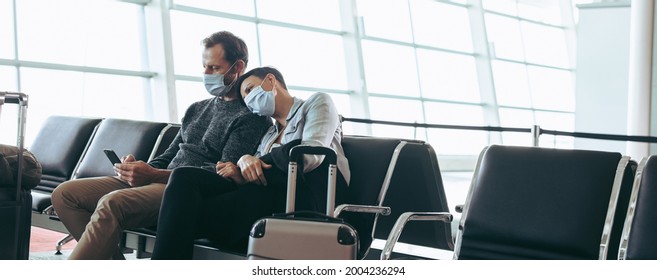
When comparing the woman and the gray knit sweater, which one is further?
the gray knit sweater

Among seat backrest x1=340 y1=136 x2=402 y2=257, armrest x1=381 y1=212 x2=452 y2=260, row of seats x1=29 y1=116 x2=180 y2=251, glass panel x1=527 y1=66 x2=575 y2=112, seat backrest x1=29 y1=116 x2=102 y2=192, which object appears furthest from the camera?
glass panel x1=527 y1=66 x2=575 y2=112

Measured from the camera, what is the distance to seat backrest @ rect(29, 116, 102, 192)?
162 inches

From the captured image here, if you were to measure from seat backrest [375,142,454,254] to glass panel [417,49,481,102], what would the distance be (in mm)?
8732

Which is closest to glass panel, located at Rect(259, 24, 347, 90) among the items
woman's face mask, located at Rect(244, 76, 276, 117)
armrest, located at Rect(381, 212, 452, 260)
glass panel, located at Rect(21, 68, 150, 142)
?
glass panel, located at Rect(21, 68, 150, 142)

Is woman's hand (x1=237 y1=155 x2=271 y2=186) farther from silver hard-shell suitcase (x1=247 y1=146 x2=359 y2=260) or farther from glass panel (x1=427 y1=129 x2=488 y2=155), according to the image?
glass panel (x1=427 y1=129 x2=488 y2=155)

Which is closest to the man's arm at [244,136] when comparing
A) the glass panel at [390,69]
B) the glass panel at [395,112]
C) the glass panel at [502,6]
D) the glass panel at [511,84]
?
the glass panel at [390,69]

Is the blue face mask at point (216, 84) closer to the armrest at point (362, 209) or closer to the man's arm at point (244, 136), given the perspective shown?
the man's arm at point (244, 136)

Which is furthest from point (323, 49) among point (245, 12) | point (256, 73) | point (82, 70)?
point (256, 73)

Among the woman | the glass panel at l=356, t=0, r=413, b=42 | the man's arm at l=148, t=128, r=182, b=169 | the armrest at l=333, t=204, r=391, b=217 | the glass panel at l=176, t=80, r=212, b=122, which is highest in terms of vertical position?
the glass panel at l=356, t=0, r=413, b=42

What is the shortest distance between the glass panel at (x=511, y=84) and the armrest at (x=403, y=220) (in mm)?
10397

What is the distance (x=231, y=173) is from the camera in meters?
2.69

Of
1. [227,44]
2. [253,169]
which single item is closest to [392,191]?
[253,169]

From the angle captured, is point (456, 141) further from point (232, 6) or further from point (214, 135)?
point (214, 135)
